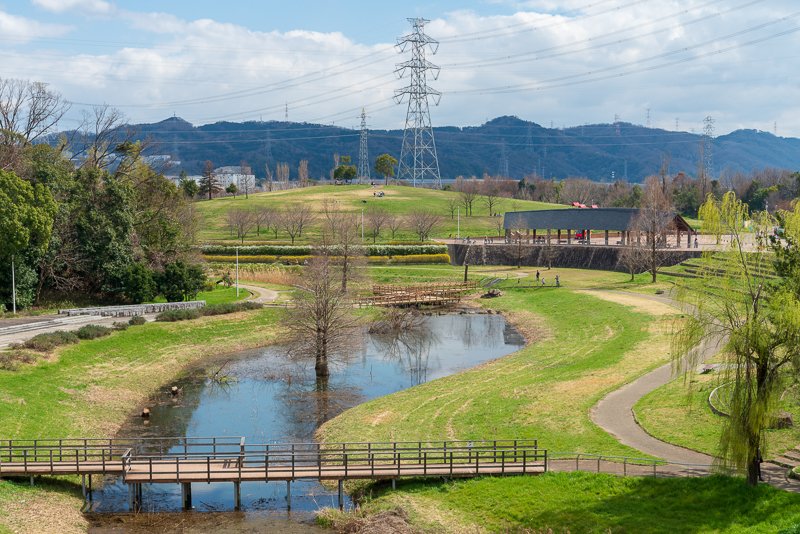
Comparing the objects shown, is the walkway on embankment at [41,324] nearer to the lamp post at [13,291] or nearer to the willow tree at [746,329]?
the lamp post at [13,291]

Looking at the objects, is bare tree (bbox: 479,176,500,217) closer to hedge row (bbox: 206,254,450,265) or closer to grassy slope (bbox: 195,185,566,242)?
grassy slope (bbox: 195,185,566,242)

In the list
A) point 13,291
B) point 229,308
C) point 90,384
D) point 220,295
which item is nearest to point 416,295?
point 220,295

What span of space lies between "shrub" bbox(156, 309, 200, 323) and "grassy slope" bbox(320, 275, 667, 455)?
21.3 metres

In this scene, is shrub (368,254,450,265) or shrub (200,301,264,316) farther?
shrub (368,254,450,265)

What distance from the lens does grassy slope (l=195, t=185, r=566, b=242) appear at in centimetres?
11288

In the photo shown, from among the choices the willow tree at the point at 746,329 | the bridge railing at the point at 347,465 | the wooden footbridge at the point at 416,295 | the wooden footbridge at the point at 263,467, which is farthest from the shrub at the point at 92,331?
the willow tree at the point at 746,329

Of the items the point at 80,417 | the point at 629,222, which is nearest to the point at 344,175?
the point at 629,222

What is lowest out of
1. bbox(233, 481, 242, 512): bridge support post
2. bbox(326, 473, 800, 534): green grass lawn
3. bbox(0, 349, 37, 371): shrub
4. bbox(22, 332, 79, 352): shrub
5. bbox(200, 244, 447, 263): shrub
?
bbox(233, 481, 242, 512): bridge support post

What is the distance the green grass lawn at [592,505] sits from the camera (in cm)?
2277

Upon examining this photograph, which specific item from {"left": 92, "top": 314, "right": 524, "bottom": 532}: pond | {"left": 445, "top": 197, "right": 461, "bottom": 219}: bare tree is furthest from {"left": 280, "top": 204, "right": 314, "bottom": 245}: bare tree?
{"left": 92, "top": 314, "right": 524, "bottom": 532}: pond

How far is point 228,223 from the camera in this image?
112812 mm

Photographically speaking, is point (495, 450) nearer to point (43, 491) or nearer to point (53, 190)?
point (43, 491)

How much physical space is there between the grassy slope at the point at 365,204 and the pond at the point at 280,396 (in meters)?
50.2

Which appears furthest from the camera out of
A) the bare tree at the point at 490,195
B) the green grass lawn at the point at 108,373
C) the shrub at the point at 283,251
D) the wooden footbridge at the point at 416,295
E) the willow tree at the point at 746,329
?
the bare tree at the point at 490,195
